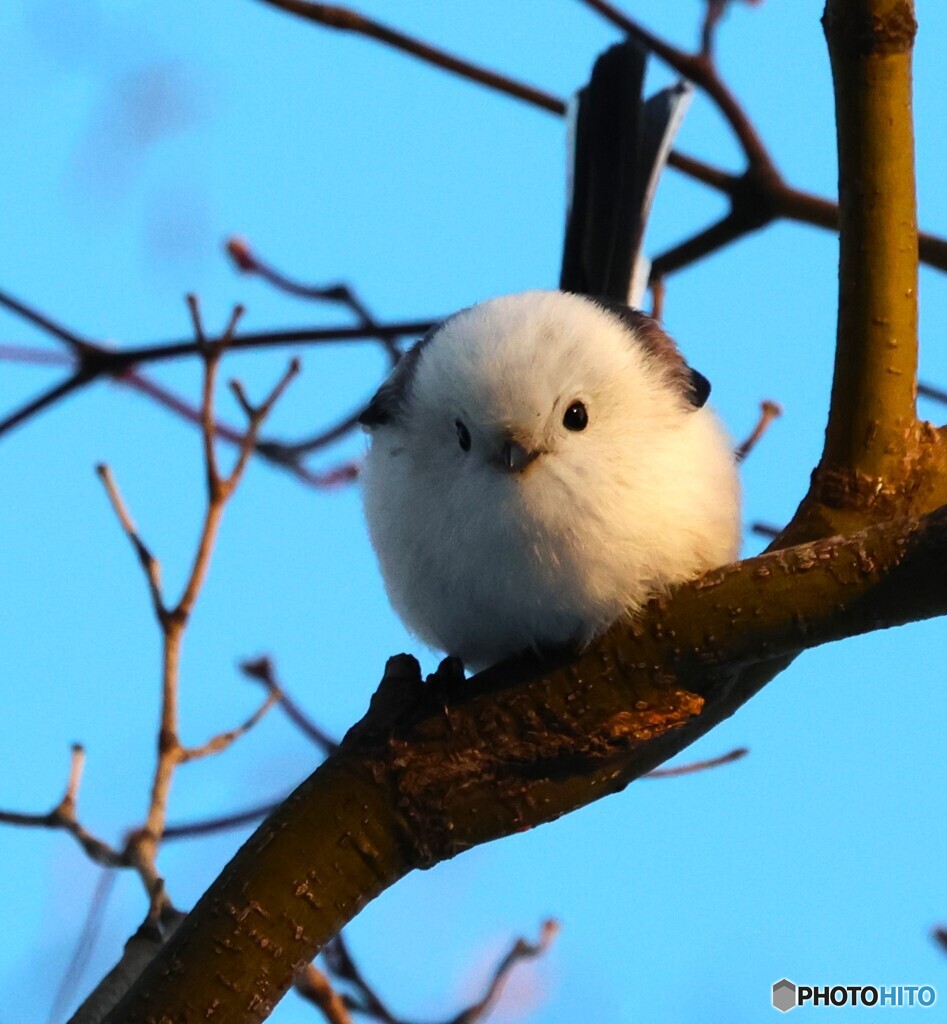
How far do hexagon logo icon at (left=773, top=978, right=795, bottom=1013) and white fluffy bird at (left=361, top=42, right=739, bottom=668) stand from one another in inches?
36.6

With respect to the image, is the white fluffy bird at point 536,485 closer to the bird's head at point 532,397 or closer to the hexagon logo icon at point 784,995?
the bird's head at point 532,397

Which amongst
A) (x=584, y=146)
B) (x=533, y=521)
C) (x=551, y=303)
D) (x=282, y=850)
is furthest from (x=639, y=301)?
(x=282, y=850)

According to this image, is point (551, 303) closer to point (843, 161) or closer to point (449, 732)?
point (843, 161)

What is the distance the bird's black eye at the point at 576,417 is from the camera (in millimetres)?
2154

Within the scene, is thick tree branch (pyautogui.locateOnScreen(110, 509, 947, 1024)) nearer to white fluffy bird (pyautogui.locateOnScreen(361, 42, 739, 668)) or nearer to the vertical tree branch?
white fluffy bird (pyautogui.locateOnScreen(361, 42, 739, 668))

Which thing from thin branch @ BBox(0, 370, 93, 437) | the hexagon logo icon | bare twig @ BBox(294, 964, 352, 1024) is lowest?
the hexagon logo icon

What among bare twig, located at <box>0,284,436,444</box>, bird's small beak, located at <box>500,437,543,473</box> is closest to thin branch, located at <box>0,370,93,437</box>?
bare twig, located at <box>0,284,436,444</box>

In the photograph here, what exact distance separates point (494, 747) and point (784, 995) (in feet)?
3.96

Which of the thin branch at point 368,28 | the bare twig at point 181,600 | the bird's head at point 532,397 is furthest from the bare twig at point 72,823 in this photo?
the thin branch at point 368,28

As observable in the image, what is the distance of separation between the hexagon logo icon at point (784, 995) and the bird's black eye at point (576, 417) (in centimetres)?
122

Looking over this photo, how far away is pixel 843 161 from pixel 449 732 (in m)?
0.99

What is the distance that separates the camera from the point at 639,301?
3.09 metres

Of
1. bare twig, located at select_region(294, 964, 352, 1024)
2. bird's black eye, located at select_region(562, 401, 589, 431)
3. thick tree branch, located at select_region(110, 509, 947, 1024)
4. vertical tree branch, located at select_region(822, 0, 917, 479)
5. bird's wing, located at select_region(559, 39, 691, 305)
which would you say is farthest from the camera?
bird's wing, located at select_region(559, 39, 691, 305)

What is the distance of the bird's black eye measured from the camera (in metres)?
2.15
